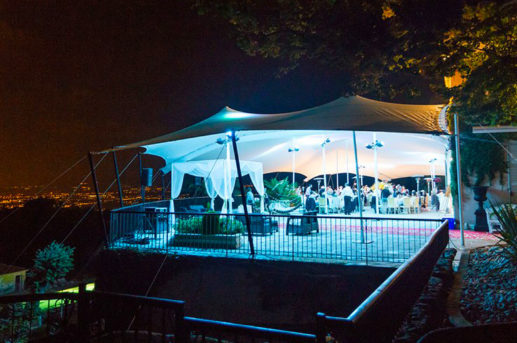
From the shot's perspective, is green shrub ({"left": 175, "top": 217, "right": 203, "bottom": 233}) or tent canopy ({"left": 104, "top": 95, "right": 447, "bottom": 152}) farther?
green shrub ({"left": 175, "top": 217, "right": 203, "bottom": 233})

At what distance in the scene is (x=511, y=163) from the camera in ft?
39.6

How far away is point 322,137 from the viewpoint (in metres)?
13.9

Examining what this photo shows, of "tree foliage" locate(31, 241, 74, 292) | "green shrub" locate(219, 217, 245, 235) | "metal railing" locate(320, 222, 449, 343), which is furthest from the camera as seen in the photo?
"tree foliage" locate(31, 241, 74, 292)

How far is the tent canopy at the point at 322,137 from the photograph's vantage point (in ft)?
26.5

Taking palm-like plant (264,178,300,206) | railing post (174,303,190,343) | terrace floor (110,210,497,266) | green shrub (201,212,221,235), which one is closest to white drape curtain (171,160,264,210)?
palm-like plant (264,178,300,206)

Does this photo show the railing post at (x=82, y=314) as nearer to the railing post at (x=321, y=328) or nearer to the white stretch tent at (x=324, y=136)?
the railing post at (x=321, y=328)

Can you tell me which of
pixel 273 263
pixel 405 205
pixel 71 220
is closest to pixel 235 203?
pixel 405 205

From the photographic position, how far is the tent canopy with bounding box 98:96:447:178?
8.08m

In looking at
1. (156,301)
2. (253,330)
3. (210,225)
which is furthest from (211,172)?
(253,330)

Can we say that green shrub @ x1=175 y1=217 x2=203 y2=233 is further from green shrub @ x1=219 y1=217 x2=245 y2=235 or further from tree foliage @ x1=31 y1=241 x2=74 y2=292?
tree foliage @ x1=31 y1=241 x2=74 y2=292

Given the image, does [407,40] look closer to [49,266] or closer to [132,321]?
[132,321]

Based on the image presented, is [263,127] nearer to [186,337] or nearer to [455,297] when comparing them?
[455,297]

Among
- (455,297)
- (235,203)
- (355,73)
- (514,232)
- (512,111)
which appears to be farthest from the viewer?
(235,203)

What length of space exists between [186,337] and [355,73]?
20.1 ft
